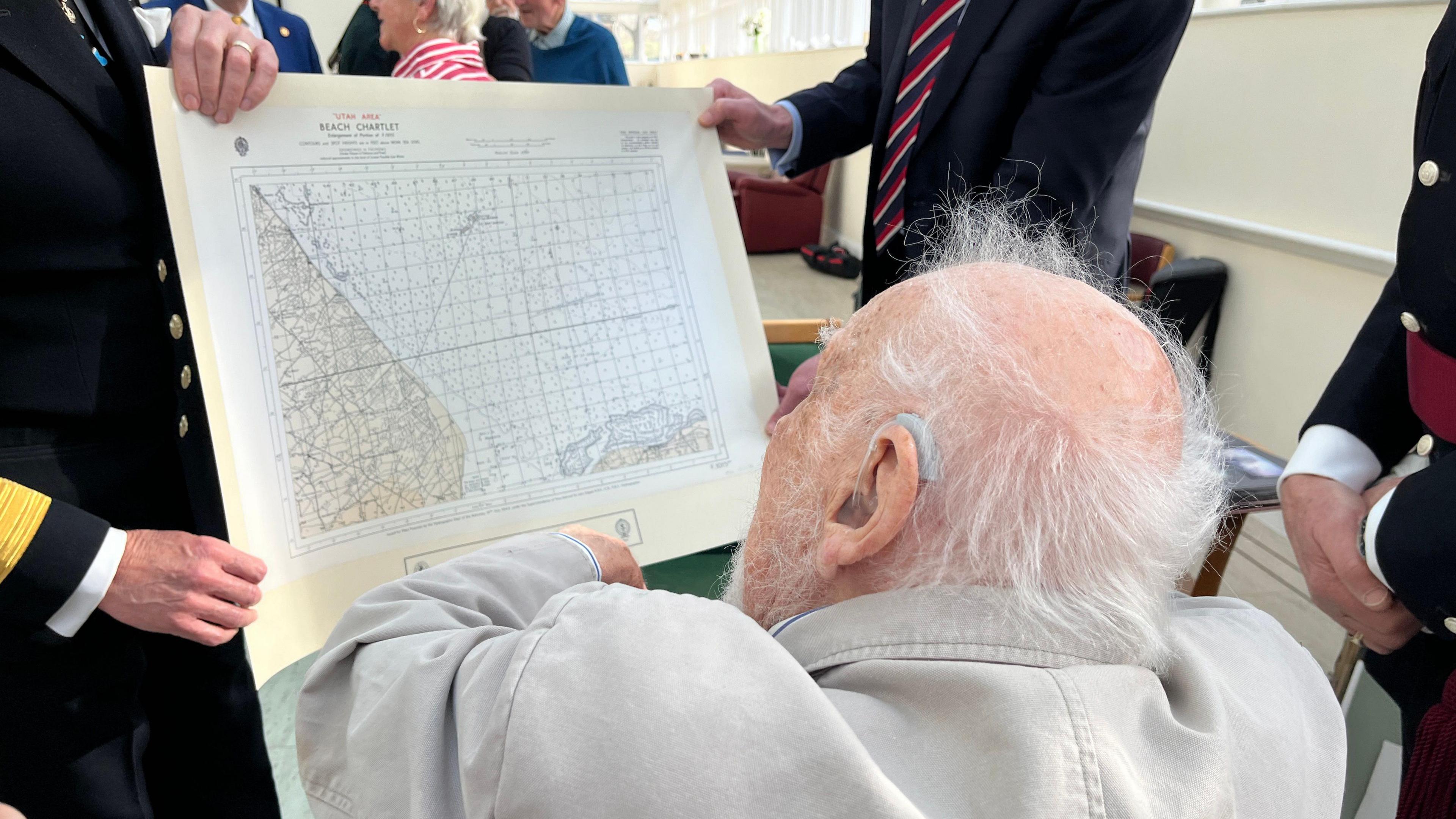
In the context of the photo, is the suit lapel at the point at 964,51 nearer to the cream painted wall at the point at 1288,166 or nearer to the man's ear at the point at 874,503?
the man's ear at the point at 874,503

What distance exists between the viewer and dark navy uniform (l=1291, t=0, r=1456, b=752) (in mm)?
790

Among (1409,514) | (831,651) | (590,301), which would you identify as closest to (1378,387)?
(1409,514)

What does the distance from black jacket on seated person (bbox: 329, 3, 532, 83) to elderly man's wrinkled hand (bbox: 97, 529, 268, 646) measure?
1.69m

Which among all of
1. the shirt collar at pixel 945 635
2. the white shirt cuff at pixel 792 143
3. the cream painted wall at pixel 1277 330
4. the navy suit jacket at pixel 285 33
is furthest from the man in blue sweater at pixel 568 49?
the shirt collar at pixel 945 635

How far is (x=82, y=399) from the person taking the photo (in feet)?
3.06

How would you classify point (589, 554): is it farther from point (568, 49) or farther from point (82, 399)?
point (568, 49)

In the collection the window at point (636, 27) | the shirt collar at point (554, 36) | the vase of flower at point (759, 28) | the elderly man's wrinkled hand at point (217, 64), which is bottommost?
the elderly man's wrinkled hand at point (217, 64)

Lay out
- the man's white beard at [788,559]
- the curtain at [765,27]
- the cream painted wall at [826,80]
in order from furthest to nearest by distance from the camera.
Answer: the curtain at [765,27], the cream painted wall at [826,80], the man's white beard at [788,559]

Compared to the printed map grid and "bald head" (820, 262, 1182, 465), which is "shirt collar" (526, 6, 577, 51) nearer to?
the printed map grid

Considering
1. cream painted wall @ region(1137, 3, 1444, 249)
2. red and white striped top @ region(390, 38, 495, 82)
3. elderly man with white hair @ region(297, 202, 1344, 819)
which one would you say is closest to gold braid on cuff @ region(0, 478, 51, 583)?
elderly man with white hair @ region(297, 202, 1344, 819)

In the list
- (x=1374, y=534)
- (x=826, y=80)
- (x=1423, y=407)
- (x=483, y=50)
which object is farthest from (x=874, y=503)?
(x=826, y=80)

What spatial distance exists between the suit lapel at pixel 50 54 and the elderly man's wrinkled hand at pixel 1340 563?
5.17 feet

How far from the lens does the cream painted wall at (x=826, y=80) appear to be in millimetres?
6762

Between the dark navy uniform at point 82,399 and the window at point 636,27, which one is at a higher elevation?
the window at point 636,27
